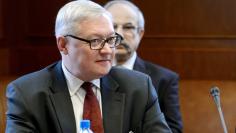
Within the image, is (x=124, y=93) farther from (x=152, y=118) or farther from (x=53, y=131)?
(x=53, y=131)

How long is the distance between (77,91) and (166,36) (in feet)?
5.14

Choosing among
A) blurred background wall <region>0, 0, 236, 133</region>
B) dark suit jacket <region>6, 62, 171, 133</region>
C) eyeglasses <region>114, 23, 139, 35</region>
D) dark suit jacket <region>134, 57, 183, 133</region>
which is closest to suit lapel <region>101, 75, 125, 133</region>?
dark suit jacket <region>6, 62, 171, 133</region>

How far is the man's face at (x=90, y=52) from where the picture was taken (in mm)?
1946

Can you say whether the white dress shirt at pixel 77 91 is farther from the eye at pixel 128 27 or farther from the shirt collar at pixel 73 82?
the eye at pixel 128 27

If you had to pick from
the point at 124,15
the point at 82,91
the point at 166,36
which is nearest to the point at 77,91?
the point at 82,91

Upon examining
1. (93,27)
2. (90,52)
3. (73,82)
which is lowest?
(73,82)

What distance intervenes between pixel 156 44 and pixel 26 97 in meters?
1.71

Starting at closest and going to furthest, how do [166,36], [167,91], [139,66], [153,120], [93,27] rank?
[93,27], [153,120], [167,91], [139,66], [166,36]

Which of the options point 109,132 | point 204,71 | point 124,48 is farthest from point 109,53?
point 204,71

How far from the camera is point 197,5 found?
11.3ft

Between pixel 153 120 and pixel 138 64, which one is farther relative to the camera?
pixel 138 64

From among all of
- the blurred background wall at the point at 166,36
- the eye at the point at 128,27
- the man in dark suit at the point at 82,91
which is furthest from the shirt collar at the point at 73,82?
the blurred background wall at the point at 166,36

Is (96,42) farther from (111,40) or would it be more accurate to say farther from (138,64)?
(138,64)

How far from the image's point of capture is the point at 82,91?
2.06 metres
